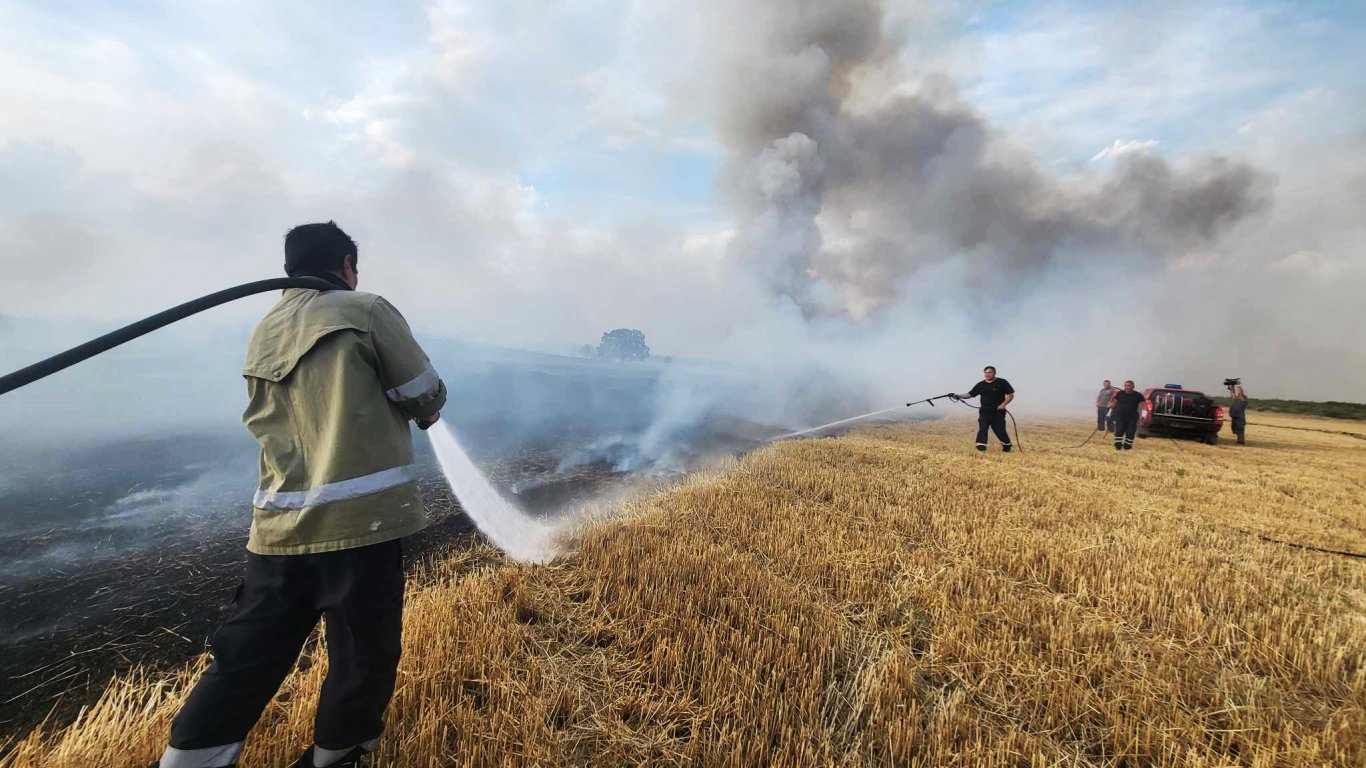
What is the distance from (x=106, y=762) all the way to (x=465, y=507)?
532 cm

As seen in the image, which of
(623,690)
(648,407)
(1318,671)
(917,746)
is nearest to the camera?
(917,746)

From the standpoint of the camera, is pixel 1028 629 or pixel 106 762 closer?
pixel 106 762

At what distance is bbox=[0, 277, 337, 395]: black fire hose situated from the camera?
1713 millimetres

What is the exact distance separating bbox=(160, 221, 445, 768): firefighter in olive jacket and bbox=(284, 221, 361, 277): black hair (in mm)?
297

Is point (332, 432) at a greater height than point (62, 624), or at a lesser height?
greater


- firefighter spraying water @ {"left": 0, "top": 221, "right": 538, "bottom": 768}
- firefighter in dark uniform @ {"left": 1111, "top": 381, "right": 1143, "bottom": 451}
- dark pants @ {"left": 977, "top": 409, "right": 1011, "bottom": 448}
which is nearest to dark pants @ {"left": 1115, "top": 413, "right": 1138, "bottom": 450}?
firefighter in dark uniform @ {"left": 1111, "top": 381, "right": 1143, "bottom": 451}

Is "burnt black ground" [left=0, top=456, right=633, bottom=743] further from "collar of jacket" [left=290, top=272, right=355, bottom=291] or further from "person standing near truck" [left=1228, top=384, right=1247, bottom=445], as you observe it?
"person standing near truck" [left=1228, top=384, right=1247, bottom=445]

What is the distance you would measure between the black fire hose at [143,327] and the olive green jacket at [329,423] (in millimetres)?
116

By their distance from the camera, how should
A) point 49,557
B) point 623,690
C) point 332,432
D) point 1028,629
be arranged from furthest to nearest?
point 49,557 → point 1028,629 → point 623,690 → point 332,432

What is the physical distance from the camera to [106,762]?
2070mm

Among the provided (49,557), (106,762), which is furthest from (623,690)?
(49,557)

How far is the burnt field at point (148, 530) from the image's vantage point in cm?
346

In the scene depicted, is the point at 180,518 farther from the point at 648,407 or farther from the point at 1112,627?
the point at 648,407

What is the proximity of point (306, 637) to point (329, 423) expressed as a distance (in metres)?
0.92
